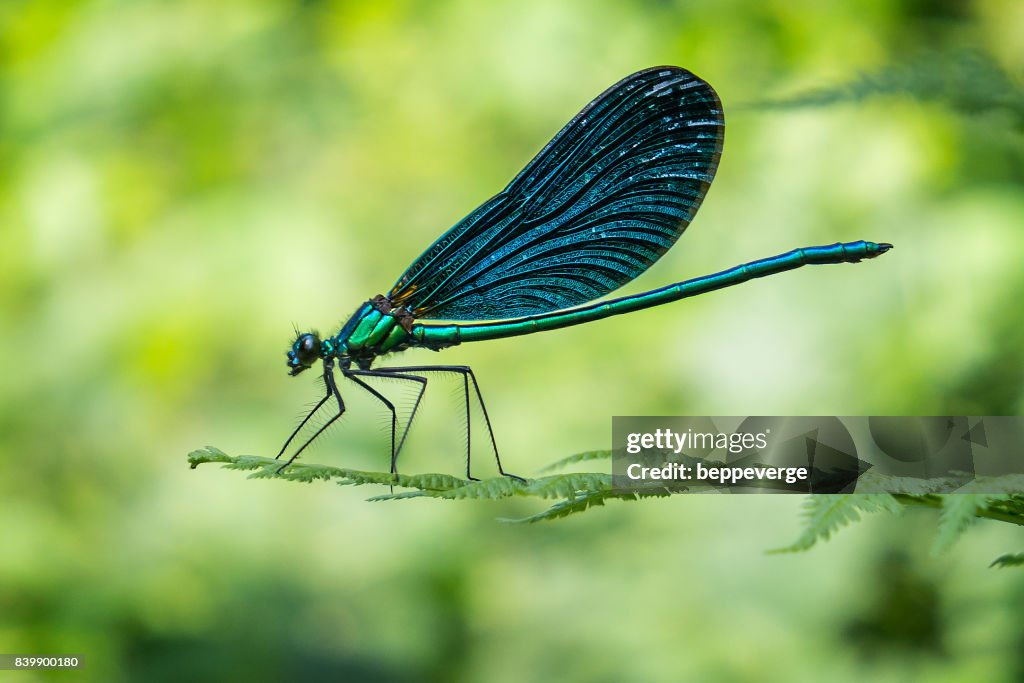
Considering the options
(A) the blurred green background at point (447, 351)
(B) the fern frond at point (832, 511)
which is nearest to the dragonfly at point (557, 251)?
(A) the blurred green background at point (447, 351)

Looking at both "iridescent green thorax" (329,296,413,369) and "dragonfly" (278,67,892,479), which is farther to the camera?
"iridescent green thorax" (329,296,413,369)

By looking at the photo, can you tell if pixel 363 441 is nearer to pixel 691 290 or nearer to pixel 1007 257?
pixel 691 290

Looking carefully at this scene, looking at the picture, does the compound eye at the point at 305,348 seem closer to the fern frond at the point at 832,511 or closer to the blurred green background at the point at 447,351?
the blurred green background at the point at 447,351

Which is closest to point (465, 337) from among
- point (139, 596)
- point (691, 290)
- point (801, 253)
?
point (691, 290)

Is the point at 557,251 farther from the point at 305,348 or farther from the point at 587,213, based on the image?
the point at 305,348

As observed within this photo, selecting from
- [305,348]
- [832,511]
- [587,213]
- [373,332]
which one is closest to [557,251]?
[587,213]

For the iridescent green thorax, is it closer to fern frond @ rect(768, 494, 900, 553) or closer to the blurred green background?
the blurred green background

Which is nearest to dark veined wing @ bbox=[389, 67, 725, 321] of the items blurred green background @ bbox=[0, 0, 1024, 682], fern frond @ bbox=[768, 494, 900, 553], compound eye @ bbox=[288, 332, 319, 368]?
compound eye @ bbox=[288, 332, 319, 368]

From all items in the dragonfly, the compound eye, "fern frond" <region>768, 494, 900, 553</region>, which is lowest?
"fern frond" <region>768, 494, 900, 553</region>
